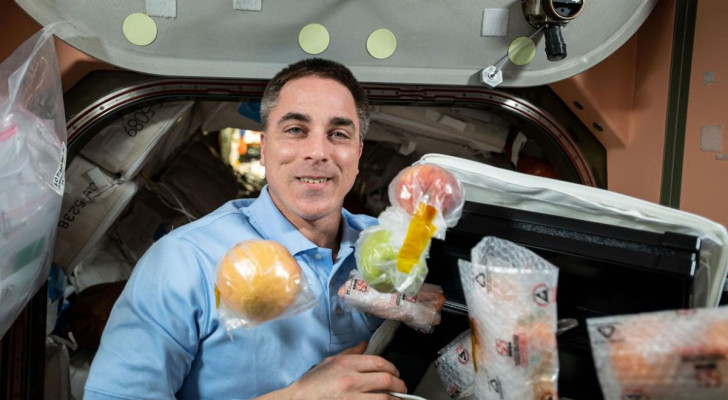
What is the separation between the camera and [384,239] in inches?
40.3

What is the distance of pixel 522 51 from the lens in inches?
72.8

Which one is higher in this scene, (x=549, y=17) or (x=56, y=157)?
(x=549, y=17)

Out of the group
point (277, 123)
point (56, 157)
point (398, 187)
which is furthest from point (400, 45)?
point (56, 157)

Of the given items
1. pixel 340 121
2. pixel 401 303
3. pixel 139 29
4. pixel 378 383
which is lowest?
pixel 378 383

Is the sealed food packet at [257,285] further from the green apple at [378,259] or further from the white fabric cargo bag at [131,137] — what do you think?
the white fabric cargo bag at [131,137]

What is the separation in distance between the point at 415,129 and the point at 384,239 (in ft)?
4.77

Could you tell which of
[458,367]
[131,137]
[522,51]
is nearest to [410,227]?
[458,367]

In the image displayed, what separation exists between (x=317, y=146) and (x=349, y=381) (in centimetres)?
61

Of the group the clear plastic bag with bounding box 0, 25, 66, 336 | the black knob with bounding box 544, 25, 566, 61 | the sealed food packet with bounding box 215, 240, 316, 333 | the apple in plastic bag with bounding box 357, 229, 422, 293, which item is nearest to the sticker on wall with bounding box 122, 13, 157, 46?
the clear plastic bag with bounding box 0, 25, 66, 336

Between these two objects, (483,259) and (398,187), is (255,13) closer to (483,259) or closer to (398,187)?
(398,187)

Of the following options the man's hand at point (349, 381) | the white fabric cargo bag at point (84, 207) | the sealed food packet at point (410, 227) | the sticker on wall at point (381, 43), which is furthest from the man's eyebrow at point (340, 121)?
the white fabric cargo bag at point (84, 207)

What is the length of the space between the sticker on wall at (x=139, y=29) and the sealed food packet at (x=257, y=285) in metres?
1.10

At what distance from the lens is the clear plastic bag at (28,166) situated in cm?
128

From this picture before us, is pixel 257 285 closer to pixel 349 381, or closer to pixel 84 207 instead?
pixel 349 381
